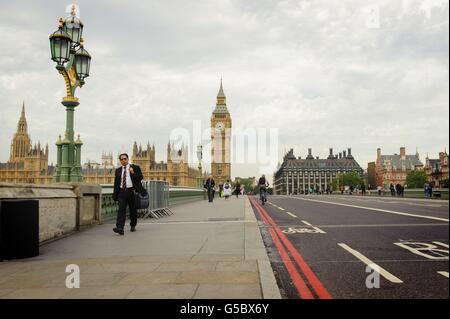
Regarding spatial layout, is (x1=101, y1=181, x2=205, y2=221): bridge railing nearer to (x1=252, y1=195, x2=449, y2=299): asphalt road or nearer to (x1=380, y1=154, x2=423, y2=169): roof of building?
(x1=252, y1=195, x2=449, y2=299): asphalt road

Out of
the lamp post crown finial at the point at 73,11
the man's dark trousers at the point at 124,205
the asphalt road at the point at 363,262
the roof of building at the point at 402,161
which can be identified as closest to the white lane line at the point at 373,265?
the asphalt road at the point at 363,262

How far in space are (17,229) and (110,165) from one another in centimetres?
15354

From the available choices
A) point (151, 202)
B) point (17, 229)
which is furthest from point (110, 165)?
point (17, 229)

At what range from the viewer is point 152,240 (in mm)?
8812

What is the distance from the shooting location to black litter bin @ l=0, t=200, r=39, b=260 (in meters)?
6.90

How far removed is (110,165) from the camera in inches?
6112

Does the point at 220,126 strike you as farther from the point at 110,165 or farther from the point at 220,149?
the point at 110,165

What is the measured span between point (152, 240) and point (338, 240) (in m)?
3.89

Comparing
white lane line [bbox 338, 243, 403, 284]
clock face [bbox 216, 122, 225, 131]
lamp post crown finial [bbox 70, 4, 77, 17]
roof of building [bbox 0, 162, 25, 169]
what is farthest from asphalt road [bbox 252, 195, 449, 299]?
clock face [bbox 216, 122, 225, 131]

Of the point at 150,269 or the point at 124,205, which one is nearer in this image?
the point at 150,269

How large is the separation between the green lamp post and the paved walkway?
3039 millimetres

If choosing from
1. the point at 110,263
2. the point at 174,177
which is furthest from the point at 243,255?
the point at 174,177

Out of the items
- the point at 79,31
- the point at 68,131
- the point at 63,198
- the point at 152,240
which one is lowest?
the point at 152,240
